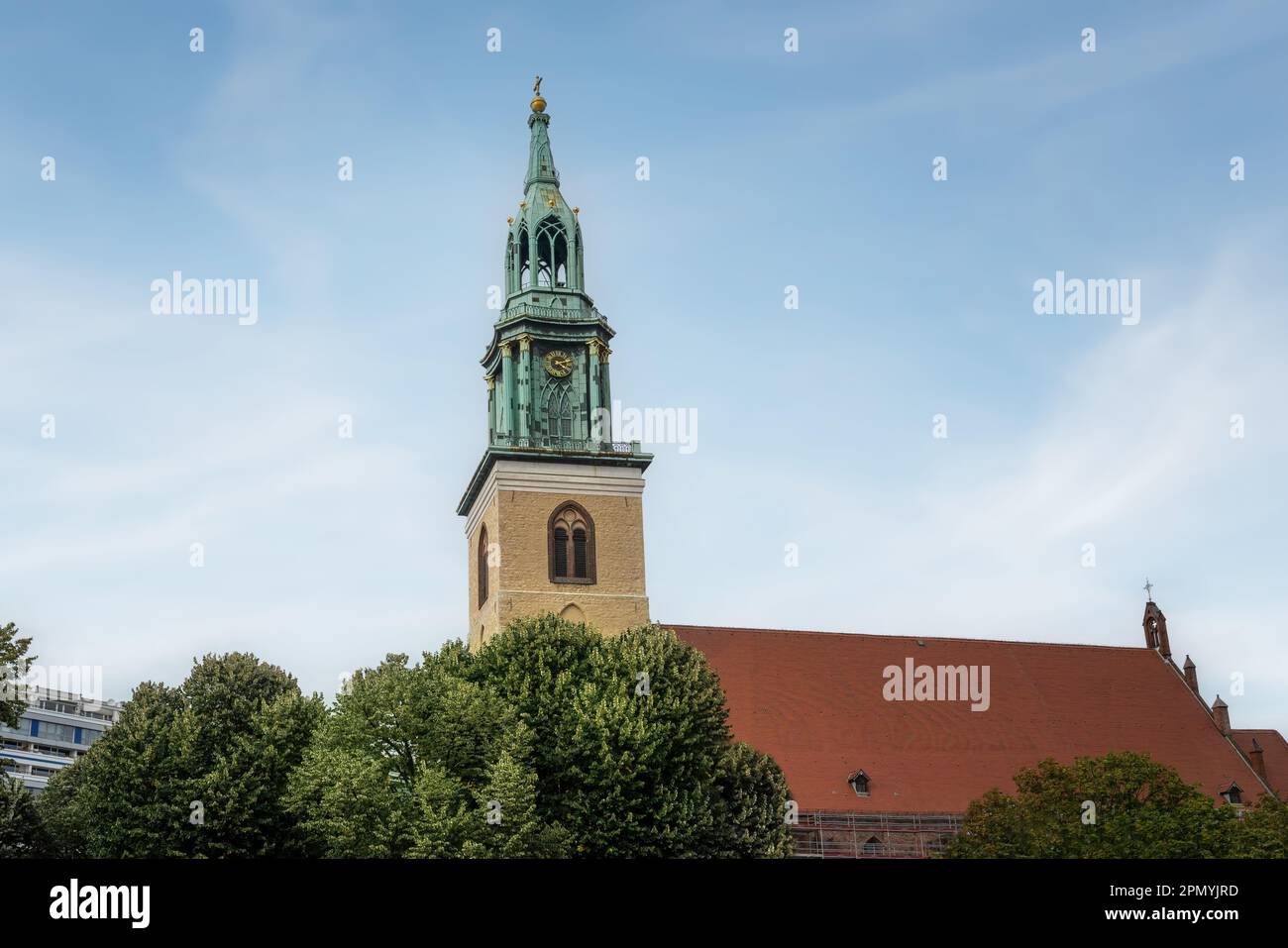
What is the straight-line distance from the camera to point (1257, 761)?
65.6 meters

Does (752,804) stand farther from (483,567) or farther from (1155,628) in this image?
(1155,628)

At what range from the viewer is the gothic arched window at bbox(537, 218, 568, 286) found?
60656mm

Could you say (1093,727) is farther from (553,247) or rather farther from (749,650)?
(553,247)

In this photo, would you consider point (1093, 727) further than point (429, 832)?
Yes

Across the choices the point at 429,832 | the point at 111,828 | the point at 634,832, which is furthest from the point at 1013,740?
the point at 111,828

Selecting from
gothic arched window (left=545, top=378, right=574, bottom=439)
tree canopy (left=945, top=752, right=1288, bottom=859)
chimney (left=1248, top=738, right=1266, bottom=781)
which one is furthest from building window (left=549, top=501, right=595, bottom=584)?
chimney (left=1248, top=738, right=1266, bottom=781)

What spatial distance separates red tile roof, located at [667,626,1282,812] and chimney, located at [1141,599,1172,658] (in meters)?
2.27

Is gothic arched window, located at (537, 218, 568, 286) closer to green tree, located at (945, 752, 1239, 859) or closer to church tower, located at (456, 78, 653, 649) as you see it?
church tower, located at (456, 78, 653, 649)

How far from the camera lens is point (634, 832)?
42.4m

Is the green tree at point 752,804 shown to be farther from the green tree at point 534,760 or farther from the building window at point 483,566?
the building window at point 483,566

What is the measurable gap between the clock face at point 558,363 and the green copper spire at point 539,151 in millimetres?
8071

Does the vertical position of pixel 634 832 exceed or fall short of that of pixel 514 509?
it falls short

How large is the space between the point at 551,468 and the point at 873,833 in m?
18.4
